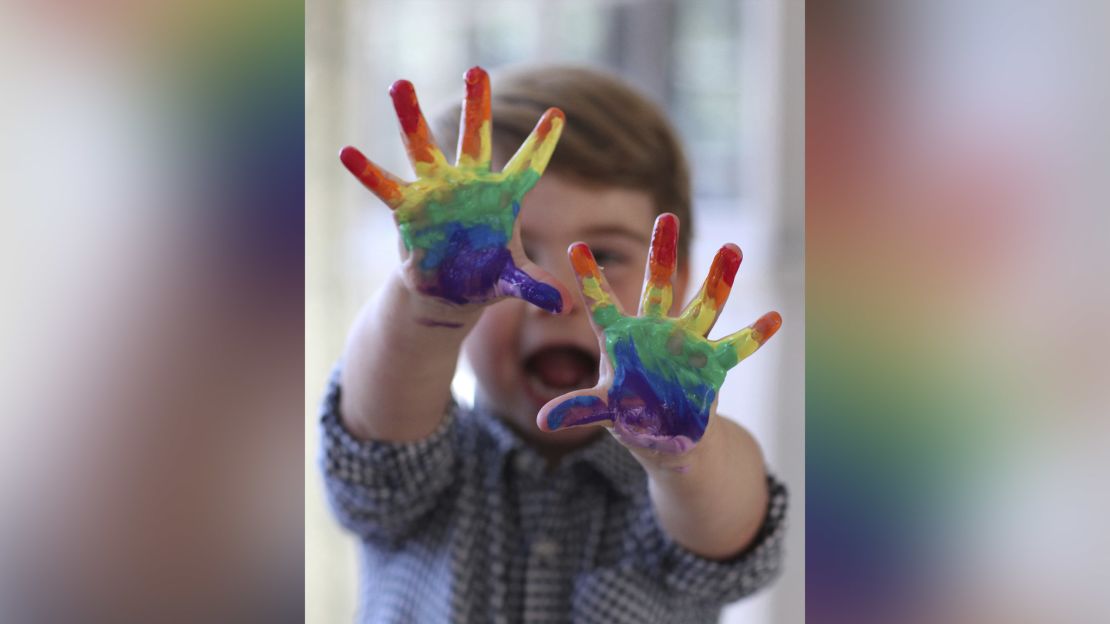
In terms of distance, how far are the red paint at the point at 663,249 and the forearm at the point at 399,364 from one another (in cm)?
9

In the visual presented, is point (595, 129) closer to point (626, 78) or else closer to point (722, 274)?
point (722, 274)

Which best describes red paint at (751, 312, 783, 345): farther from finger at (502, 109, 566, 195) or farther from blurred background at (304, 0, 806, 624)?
blurred background at (304, 0, 806, 624)

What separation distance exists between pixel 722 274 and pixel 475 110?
0.36 feet

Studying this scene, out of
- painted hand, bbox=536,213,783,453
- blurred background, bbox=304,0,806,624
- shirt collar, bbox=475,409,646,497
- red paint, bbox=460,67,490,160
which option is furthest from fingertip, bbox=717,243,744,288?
blurred background, bbox=304,0,806,624

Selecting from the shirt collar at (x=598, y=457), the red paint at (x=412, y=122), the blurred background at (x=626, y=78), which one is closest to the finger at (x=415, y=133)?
the red paint at (x=412, y=122)

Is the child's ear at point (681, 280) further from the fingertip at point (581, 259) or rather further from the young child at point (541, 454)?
the fingertip at point (581, 259)

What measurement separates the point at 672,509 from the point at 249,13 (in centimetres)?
30

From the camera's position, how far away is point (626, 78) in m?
0.98

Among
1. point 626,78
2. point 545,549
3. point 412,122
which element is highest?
point 626,78

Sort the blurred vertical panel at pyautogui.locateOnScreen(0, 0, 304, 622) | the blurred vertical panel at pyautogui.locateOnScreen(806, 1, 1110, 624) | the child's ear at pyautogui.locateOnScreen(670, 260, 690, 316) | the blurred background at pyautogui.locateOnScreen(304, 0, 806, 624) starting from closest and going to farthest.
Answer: the blurred vertical panel at pyautogui.locateOnScreen(0, 0, 304, 622), the blurred vertical panel at pyautogui.locateOnScreen(806, 1, 1110, 624), the child's ear at pyautogui.locateOnScreen(670, 260, 690, 316), the blurred background at pyautogui.locateOnScreen(304, 0, 806, 624)

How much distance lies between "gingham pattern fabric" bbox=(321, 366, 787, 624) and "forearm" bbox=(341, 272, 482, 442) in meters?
0.01

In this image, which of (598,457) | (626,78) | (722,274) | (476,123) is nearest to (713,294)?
(722,274)

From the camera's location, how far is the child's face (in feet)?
1.60

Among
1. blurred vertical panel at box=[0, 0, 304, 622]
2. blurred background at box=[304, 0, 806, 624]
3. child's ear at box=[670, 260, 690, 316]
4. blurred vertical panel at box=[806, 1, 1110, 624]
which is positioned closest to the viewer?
blurred vertical panel at box=[0, 0, 304, 622]
